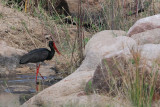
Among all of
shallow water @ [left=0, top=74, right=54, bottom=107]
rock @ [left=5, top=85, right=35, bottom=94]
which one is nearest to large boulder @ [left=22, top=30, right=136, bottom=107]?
shallow water @ [left=0, top=74, right=54, bottom=107]

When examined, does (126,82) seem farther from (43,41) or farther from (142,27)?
(43,41)

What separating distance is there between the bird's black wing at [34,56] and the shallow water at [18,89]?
0.40 m

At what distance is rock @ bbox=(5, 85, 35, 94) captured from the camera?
22.9 feet

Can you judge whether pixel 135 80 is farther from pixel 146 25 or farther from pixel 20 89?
pixel 20 89

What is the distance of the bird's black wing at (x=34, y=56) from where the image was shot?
830 centimetres

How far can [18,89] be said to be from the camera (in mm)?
7098

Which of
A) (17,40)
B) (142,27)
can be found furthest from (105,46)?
(17,40)

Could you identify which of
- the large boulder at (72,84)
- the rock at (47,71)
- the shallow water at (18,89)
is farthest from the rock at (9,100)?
the rock at (47,71)

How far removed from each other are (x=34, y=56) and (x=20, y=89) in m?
1.56

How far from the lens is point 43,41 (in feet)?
36.7

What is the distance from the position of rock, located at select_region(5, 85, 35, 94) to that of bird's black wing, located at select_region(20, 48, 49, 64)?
999mm

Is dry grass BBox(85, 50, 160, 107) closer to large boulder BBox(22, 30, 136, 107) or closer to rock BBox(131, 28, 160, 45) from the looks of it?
large boulder BBox(22, 30, 136, 107)

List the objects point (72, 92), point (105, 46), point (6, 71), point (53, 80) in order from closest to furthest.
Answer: point (72, 92) < point (105, 46) < point (53, 80) < point (6, 71)

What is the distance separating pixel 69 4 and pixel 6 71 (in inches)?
171
